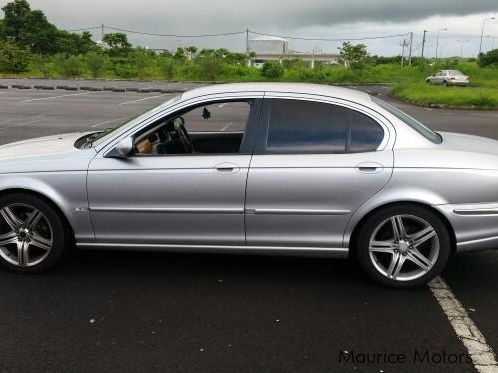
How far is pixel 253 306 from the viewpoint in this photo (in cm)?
365

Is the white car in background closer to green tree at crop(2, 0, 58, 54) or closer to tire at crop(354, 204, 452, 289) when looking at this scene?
tire at crop(354, 204, 452, 289)

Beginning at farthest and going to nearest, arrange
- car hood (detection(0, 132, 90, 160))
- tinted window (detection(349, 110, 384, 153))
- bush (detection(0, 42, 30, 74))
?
bush (detection(0, 42, 30, 74)), car hood (detection(0, 132, 90, 160)), tinted window (detection(349, 110, 384, 153))

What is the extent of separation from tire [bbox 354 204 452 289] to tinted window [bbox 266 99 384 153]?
0.54 meters

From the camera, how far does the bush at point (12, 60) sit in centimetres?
4725

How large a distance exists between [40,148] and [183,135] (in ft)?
3.90

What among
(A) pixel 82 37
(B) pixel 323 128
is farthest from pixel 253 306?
(A) pixel 82 37

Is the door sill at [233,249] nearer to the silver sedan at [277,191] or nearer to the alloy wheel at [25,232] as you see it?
the silver sedan at [277,191]

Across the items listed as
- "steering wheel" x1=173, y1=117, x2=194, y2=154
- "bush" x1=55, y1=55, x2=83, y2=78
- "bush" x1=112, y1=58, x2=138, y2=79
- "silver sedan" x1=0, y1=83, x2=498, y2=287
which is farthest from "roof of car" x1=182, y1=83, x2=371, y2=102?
"bush" x1=55, y1=55, x2=83, y2=78

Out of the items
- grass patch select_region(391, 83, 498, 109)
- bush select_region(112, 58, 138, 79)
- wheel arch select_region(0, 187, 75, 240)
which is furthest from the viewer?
bush select_region(112, 58, 138, 79)

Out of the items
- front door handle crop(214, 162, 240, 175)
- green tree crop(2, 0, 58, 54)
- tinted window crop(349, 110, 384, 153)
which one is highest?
green tree crop(2, 0, 58, 54)

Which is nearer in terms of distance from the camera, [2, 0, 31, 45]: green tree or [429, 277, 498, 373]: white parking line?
[429, 277, 498, 373]: white parking line

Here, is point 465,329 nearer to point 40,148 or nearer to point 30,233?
point 30,233

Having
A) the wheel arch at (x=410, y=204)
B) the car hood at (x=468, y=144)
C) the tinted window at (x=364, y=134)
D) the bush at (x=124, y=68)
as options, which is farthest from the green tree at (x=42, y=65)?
the wheel arch at (x=410, y=204)

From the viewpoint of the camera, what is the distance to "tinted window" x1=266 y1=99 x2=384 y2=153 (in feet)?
12.8
